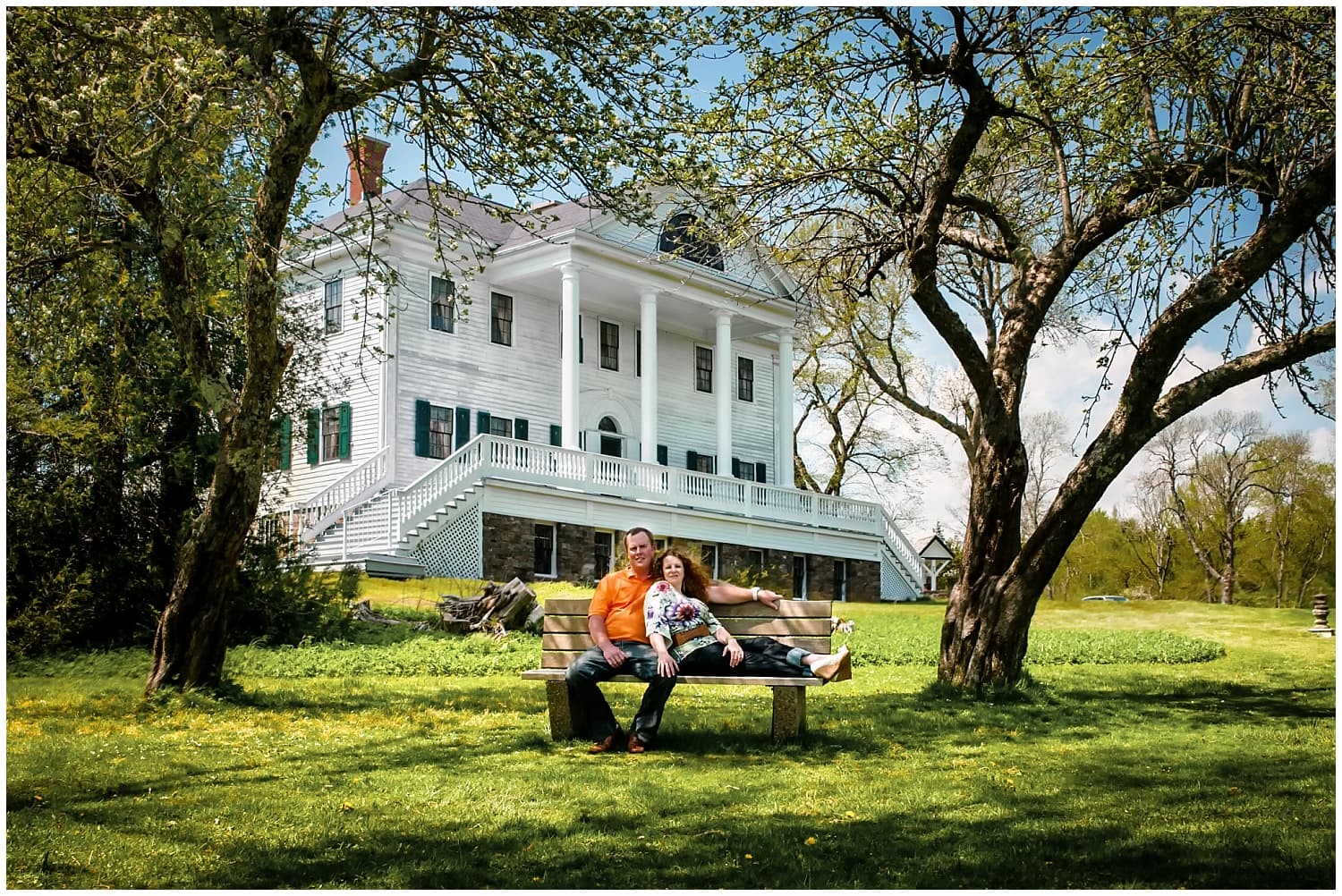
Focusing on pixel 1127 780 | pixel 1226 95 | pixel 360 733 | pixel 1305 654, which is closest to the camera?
pixel 1127 780

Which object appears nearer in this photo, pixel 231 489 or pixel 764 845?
pixel 764 845

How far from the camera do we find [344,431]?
27.5 meters

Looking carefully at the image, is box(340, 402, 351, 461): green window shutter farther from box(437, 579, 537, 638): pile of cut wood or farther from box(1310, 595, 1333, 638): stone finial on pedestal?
box(1310, 595, 1333, 638): stone finial on pedestal

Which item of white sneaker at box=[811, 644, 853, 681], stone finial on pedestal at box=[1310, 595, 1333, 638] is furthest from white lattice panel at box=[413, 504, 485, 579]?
white sneaker at box=[811, 644, 853, 681]

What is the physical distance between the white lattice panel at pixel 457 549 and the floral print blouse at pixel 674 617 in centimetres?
1646

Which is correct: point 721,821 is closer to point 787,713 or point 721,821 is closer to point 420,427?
point 787,713

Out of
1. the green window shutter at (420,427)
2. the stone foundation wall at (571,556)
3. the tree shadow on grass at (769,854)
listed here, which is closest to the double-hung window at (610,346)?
the stone foundation wall at (571,556)

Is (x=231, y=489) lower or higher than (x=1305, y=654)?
higher

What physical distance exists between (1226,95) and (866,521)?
77.7 feet

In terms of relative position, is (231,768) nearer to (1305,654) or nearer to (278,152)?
(278,152)

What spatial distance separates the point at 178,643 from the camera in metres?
9.95

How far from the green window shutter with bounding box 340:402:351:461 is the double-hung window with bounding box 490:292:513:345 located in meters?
3.71

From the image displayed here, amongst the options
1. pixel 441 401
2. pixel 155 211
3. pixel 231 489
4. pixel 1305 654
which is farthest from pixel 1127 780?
pixel 441 401

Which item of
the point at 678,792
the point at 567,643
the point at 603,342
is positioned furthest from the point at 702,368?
the point at 678,792
